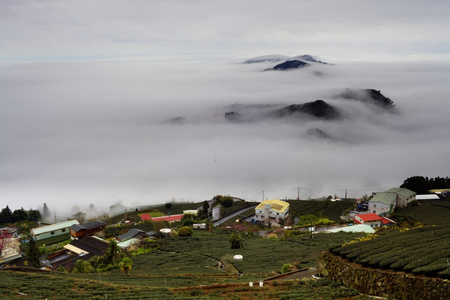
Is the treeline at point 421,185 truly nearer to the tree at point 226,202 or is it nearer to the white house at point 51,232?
the tree at point 226,202

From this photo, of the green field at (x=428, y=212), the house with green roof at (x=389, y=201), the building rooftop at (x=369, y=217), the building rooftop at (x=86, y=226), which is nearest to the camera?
the green field at (x=428, y=212)

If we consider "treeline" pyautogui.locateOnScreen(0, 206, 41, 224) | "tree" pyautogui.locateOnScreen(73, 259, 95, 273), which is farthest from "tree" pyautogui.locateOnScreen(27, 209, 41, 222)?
"tree" pyautogui.locateOnScreen(73, 259, 95, 273)

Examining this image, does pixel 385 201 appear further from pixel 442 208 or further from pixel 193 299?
pixel 193 299

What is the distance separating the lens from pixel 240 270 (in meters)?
35.9

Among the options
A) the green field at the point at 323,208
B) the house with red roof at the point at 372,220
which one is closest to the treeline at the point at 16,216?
the green field at the point at 323,208

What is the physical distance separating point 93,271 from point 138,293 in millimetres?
22896

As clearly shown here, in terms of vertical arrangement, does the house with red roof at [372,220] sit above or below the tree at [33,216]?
above

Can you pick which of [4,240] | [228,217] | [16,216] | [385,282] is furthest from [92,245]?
[385,282]

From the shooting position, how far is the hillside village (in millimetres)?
48969

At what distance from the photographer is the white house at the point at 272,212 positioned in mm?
75375

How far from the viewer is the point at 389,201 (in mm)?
70188

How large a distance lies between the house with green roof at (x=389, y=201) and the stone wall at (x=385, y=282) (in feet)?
171

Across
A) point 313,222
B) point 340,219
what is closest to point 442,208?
point 340,219

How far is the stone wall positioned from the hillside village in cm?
1716
